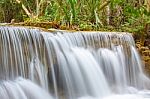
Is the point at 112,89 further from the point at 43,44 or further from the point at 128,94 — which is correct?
the point at 43,44

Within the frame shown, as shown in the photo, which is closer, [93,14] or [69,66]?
[69,66]

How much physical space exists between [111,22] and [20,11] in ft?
14.7

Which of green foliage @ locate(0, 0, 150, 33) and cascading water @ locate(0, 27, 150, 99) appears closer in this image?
cascading water @ locate(0, 27, 150, 99)

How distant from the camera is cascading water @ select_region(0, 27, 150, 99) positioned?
7.48m

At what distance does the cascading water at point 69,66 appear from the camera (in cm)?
748

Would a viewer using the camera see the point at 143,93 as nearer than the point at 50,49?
No

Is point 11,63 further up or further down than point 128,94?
further up

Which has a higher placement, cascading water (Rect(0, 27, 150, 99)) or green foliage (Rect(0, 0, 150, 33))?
green foliage (Rect(0, 0, 150, 33))


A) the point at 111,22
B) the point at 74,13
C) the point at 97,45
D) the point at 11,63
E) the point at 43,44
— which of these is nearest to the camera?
the point at 11,63

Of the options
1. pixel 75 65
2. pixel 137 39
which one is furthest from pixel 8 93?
A: pixel 137 39

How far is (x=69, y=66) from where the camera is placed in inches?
345

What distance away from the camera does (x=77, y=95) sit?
845 cm

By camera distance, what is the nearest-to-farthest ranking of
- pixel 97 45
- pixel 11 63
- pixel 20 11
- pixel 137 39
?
pixel 11 63
pixel 97 45
pixel 137 39
pixel 20 11

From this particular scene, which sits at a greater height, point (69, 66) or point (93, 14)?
point (93, 14)
